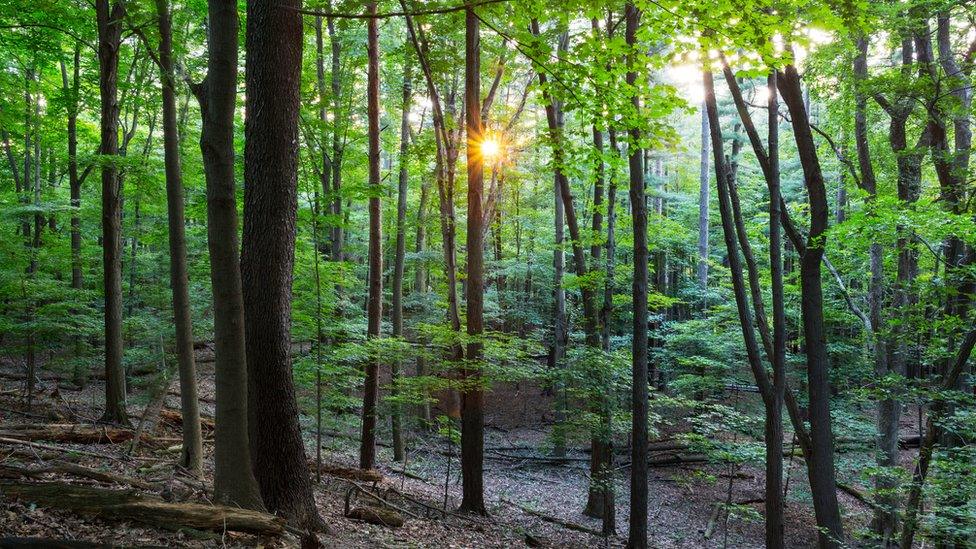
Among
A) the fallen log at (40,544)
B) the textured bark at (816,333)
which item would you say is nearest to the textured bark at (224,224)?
the fallen log at (40,544)

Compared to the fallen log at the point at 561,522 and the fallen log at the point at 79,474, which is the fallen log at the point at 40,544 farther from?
the fallen log at the point at 561,522

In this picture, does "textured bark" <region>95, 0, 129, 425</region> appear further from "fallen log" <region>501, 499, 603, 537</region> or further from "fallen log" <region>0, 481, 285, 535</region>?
"fallen log" <region>501, 499, 603, 537</region>

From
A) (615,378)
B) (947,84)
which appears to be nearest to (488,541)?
(615,378)

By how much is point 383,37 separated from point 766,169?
13933mm

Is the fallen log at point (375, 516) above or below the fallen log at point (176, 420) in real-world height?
below

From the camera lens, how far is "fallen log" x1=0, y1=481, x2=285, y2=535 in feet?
13.6

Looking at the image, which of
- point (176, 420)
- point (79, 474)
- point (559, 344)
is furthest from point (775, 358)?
point (176, 420)

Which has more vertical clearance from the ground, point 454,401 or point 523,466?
point 454,401

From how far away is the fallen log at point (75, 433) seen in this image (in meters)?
7.62

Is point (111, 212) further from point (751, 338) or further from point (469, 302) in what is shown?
point (751, 338)

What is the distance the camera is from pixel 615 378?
10.2 m

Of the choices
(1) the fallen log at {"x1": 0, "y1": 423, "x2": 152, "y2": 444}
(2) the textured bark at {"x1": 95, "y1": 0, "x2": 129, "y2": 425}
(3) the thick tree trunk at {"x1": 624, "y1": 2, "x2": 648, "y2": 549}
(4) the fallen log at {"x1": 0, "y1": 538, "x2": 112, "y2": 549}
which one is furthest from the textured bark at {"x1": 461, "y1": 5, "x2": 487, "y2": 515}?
(4) the fallen log at {"x1": 0, "y1": 538, "x2": 112, "y2": 549}

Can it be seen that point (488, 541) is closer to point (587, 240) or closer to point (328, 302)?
point (328, 302)

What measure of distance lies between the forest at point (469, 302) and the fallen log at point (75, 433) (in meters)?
0.06
